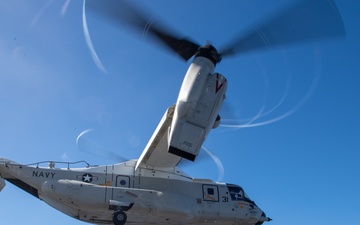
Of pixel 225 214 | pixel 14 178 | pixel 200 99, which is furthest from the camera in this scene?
pixel 225 214

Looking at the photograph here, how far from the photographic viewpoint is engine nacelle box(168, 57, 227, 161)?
14008 mm

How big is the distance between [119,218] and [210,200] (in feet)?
14.3

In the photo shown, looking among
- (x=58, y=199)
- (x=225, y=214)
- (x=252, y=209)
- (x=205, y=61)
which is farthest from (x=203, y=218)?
(x=205, y=61)

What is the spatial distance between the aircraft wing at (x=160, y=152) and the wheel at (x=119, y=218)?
7.94ft

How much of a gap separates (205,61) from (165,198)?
6304 millimetres

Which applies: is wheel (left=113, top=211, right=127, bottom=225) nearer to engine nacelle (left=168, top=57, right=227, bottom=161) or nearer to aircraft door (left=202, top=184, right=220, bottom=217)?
aircraft door (left=202, top=184, right=220, bottom=217)

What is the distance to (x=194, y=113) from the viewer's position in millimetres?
14102

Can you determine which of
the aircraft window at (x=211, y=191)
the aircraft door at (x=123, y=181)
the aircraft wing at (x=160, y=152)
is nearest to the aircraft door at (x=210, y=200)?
the aircraft window at (x=211, y=191)

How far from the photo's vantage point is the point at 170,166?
18.9m

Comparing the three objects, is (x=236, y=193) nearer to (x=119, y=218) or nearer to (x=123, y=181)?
(x=123, y=181)

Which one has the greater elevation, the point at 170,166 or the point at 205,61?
the point at 205,61

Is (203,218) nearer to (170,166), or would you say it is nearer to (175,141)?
(170,166)

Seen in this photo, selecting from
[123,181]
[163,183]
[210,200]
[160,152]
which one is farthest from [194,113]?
[210,200]

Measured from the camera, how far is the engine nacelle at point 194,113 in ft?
46.0
